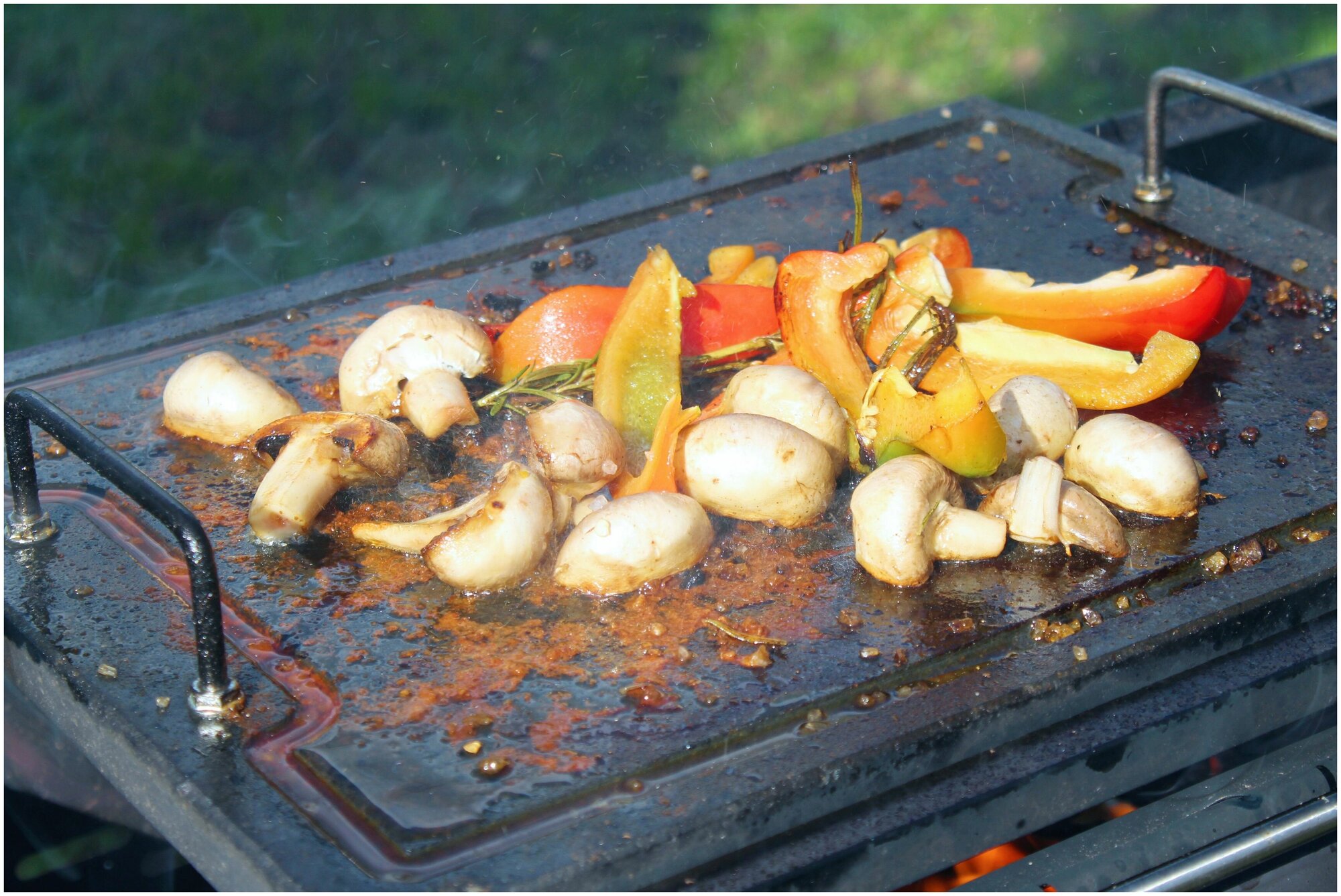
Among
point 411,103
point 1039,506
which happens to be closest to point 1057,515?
point 1039,506

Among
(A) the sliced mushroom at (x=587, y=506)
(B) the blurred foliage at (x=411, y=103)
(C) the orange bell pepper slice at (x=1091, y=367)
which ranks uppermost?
(B) the blurred foliage at (x=411, y=103)

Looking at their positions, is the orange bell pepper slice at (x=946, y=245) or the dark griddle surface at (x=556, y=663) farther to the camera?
the orange bell pepper slice at (x=946, y=245)

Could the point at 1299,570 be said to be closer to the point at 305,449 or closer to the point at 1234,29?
the point at 305,449

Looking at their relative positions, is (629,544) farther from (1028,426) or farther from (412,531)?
(1028,426)

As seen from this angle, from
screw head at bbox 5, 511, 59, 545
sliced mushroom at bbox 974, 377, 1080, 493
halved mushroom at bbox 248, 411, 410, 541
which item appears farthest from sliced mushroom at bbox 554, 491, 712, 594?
screw head at bbox 5, 511, 59, 545

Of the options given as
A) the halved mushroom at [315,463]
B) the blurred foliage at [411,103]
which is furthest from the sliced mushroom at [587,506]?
the blurred foliage at [411,103]

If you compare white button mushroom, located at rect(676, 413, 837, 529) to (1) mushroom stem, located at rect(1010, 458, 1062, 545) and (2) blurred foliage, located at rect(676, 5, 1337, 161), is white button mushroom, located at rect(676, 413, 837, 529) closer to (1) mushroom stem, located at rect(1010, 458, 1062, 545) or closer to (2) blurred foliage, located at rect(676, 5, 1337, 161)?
(1) mushroom stem, located at rect(1010, 458, 1062, 545)

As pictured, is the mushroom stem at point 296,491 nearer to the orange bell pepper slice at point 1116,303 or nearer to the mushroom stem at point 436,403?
the mushroom stem at point 436,403
